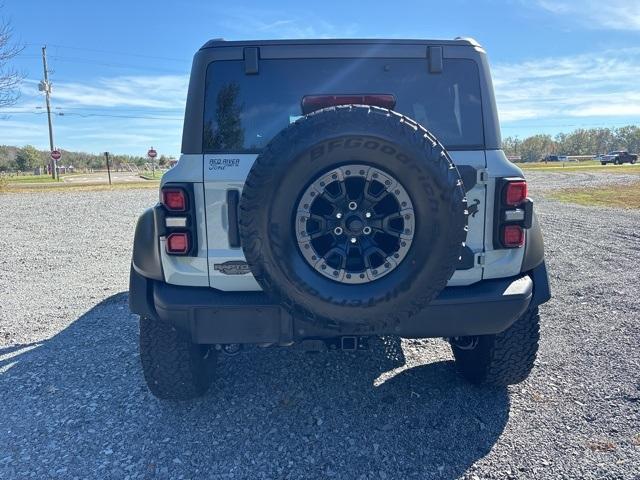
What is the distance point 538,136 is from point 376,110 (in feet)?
402

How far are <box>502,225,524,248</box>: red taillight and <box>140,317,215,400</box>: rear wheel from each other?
1.82m

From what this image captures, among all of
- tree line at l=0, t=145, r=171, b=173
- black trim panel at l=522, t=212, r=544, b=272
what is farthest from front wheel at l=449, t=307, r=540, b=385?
tree line at l=0, t=145, r=171, b=173

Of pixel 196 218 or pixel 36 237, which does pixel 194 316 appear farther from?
pixel 36 237

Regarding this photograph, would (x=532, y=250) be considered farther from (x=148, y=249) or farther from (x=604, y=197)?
(x=604, y=197)

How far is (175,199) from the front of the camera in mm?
2270

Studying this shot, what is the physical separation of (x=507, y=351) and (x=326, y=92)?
72.2 inches

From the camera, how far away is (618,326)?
A: 396 centimetres

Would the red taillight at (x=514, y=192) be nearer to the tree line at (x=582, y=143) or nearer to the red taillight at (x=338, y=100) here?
the red taillight at (x=338, y=100)

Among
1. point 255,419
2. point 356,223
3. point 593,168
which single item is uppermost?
point 593,168

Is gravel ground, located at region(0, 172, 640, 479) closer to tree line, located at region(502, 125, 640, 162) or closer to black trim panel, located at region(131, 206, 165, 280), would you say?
black trim panel, located at region(131, 206, 165, 280)

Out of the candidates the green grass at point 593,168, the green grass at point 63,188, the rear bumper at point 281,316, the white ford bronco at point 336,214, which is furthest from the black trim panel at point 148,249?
the green grass at point 593,168

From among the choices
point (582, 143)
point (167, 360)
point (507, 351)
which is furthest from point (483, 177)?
point (582, 143)

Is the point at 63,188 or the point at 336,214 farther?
the point at 63,188

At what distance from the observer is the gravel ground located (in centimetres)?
228
